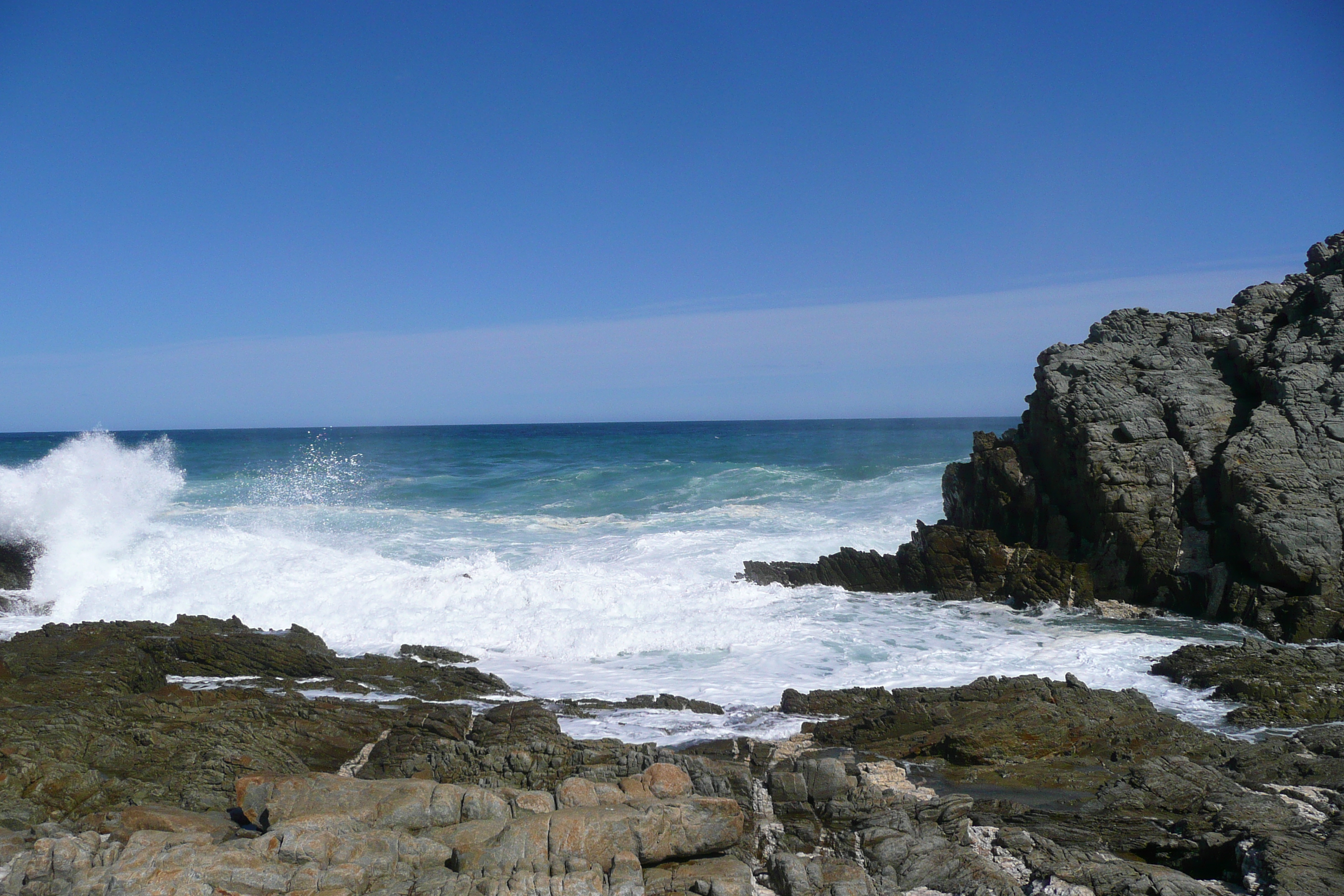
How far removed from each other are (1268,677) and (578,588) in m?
11.3

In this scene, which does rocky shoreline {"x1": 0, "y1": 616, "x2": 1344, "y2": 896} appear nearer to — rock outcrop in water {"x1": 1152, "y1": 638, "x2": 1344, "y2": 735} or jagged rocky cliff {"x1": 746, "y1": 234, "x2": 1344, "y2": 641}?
rock outcrop in water {"x1": 1152, "y1": 638, "x2": 1344, "y2": 735}

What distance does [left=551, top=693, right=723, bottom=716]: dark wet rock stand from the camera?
398 inches

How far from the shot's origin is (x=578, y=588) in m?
16.4

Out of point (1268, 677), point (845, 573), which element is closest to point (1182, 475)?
point (1268, 677)

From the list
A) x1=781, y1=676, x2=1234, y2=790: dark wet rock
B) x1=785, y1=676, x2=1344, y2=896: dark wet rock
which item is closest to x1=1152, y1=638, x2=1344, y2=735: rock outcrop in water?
x1=785, y1=676, x2=1344, y2=896: dark wet rock

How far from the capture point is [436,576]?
16781 mm

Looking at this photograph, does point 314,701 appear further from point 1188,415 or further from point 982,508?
point 1188,415

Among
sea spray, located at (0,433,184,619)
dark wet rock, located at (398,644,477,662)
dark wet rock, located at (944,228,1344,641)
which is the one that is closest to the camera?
dark wet rock, located at (398,644,477,662)

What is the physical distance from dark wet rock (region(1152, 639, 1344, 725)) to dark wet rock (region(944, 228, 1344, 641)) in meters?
2.34

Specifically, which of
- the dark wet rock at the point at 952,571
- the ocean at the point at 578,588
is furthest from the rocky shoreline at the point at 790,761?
the ocean at the point at 578,588

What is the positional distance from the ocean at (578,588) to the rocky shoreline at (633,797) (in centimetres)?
144

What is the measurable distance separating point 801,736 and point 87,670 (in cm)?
907

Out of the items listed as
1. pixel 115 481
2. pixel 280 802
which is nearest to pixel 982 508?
pixel 280 802

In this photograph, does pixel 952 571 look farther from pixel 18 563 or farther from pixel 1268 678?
pixel 18 563
